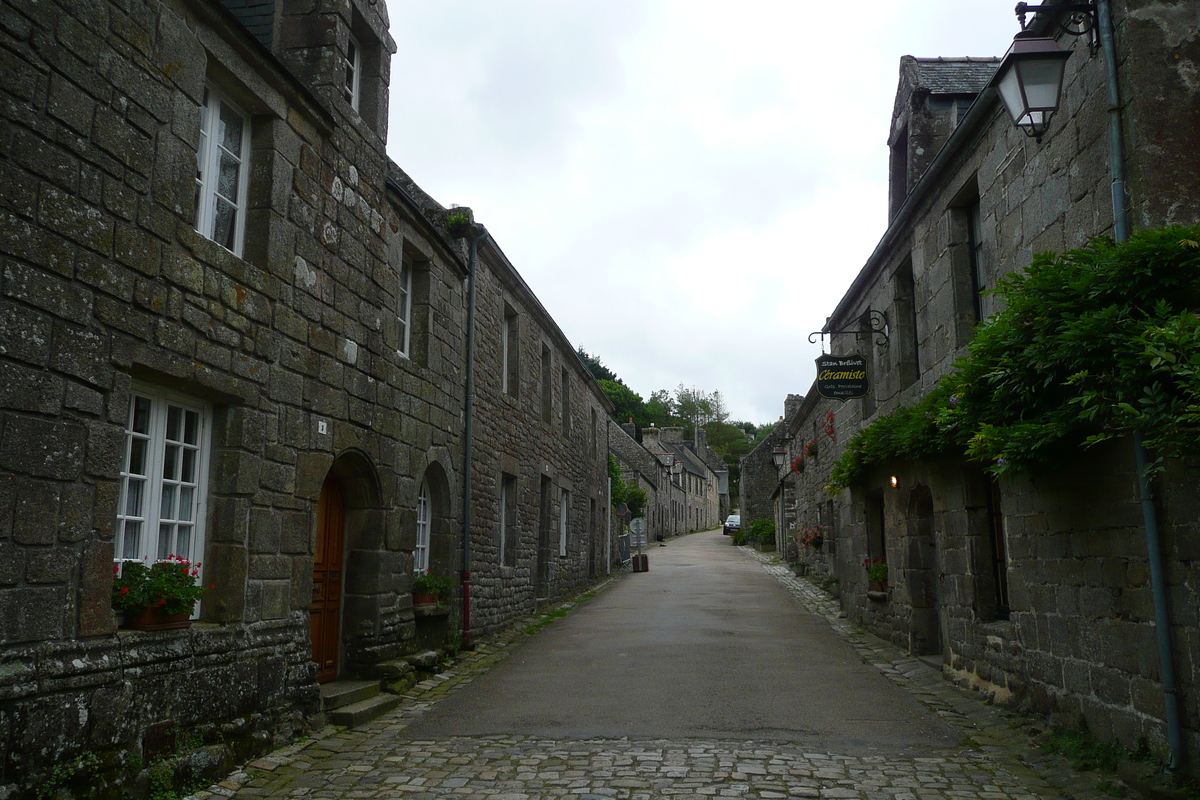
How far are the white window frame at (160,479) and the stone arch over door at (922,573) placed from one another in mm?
7384

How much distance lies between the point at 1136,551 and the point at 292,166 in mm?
6207

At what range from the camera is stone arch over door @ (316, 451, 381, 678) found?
7.81 meters

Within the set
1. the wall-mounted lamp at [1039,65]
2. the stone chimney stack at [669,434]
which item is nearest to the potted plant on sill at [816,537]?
the wall-mounted lamp at [1039,65]

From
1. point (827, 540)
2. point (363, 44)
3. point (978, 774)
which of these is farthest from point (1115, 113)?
point (827, 540)

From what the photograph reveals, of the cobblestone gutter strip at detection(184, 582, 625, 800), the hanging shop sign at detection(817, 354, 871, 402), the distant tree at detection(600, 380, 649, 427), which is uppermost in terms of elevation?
the distant tree at detection(600, 380, 649, 427)

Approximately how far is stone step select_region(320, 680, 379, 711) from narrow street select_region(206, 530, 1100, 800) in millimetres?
317

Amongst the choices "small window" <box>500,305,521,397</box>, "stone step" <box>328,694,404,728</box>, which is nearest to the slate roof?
"small window" <box>500,305,521,397</box>

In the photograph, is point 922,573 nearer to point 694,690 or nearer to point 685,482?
point 694,690

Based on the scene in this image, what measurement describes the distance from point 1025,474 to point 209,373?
5.59 m

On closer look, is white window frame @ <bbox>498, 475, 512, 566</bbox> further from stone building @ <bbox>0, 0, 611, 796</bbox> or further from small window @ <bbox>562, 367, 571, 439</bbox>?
small window @ <bbox>562, 367, 571, 439</bbox>

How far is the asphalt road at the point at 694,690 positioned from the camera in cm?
650

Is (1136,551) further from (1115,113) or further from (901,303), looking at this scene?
(901,303)

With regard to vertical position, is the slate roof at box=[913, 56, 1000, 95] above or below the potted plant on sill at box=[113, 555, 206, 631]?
above

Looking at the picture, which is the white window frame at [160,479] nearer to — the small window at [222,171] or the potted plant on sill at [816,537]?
the small window at [222,171]
